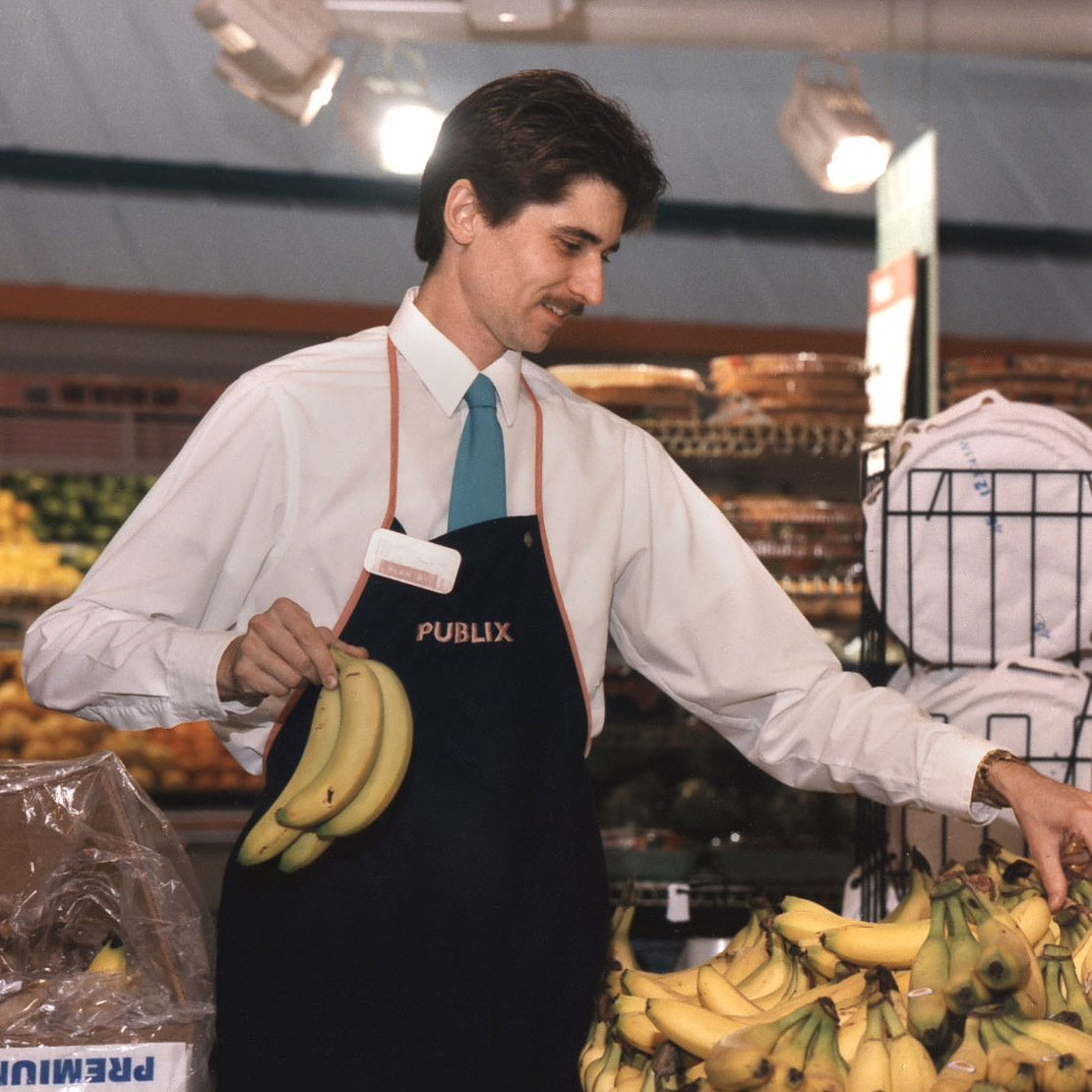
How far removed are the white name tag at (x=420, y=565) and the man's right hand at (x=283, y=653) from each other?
0.23 m

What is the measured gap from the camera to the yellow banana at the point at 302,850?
4.59ft

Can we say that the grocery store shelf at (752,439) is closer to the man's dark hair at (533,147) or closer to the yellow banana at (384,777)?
the man's dark hair at (533,147)

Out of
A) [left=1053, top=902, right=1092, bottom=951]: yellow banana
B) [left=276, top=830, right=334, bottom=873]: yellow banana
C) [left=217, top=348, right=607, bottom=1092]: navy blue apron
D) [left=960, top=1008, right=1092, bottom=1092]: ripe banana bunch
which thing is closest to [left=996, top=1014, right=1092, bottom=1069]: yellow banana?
[left=960, top=1008, right=1092, bottom=1092]: ripe banana bunch

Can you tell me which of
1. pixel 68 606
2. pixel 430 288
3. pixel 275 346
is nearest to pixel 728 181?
pixel 275 346

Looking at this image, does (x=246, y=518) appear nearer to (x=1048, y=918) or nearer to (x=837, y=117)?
(x=1048, y=918)

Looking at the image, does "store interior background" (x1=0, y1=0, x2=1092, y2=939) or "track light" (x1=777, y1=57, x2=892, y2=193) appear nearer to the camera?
"track light" (x1=777, y1=57, x2=892, y2=193)

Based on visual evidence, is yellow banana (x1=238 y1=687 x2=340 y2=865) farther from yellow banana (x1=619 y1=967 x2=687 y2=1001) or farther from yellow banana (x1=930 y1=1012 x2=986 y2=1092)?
yellow banana (x1=930 y1=1012 x2=986 y2=1092)

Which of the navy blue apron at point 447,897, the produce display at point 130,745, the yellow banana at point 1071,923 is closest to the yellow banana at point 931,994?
the yellow banana at point 1071,923

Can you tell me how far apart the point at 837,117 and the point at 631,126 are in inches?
115

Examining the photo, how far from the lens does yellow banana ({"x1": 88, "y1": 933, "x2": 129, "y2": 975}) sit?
1501 mm

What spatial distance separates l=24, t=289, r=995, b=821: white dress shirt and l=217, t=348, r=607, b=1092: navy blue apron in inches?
3.6

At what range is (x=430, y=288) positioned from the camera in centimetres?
183

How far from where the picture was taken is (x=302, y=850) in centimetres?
141

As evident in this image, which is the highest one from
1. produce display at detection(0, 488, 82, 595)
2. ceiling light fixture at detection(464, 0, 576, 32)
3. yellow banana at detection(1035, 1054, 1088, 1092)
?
ceiling light fixture at detection(464, 0, 576, 32)
